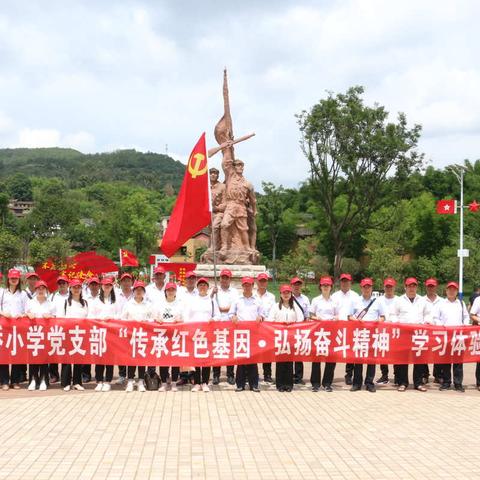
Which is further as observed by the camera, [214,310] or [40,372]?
[214,310]

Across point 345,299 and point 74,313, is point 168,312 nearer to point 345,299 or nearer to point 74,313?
point 74,313

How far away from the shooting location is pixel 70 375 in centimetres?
1052

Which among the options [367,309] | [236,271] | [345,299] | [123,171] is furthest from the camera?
A: [123,171]

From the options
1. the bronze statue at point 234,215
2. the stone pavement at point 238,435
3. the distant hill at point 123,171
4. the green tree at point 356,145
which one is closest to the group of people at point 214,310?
the stone pavement at point 238,435

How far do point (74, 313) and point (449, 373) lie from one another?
20.2 feet

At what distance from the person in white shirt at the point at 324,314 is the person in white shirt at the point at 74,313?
11.9 feet

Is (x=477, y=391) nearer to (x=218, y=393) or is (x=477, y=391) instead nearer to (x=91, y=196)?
(x=218, y=393)

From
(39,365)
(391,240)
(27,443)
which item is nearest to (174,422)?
(27,443)

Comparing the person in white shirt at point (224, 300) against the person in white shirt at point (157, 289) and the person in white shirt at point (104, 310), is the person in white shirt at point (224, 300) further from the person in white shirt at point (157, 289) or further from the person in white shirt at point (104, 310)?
the person in white shirt at point (104, 310)

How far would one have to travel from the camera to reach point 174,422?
814cm

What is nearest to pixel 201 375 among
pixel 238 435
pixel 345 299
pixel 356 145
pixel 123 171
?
pixel 345 299

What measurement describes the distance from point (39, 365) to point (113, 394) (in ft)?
4.79

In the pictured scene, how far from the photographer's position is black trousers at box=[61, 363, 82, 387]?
10445 millimetres

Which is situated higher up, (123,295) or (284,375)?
(123,295)
